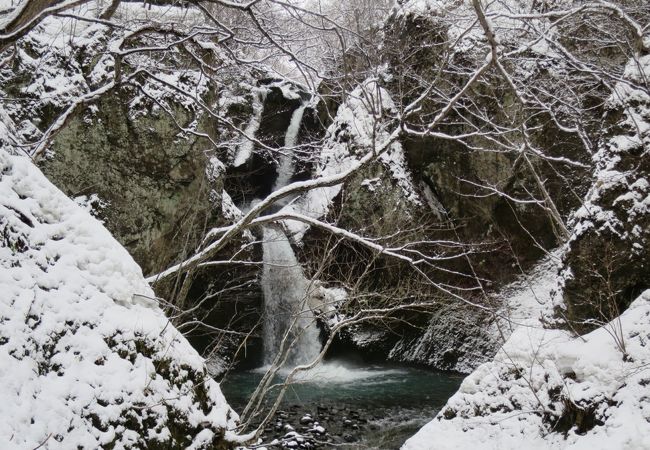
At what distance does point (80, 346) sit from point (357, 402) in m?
8.56

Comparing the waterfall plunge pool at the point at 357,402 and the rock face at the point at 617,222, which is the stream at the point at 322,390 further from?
the rock face at the point at 617,222

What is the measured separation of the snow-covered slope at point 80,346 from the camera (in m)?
2.00

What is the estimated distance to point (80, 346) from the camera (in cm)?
227

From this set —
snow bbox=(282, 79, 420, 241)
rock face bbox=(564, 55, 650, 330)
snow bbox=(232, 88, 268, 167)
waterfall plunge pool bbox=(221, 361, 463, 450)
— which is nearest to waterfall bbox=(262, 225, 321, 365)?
waterfall plunge pool bbox=(221, 361, 463, 450)

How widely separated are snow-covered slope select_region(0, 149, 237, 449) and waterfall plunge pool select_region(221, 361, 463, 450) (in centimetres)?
429

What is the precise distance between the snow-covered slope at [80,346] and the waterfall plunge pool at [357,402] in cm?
429

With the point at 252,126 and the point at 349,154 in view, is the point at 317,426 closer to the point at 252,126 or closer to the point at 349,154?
the point at 349,154

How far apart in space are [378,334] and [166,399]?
11621 millimetres

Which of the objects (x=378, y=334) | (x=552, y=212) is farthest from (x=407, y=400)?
(x=552, y=212)

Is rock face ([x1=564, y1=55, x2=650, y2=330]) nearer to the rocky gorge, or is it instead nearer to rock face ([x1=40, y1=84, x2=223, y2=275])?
the rocky gorge

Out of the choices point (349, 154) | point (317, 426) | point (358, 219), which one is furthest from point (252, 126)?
point (317, 426)

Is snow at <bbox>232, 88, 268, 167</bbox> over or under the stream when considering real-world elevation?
over

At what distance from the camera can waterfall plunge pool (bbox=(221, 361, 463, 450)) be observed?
8172 mm

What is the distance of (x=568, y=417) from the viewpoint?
4.38m
